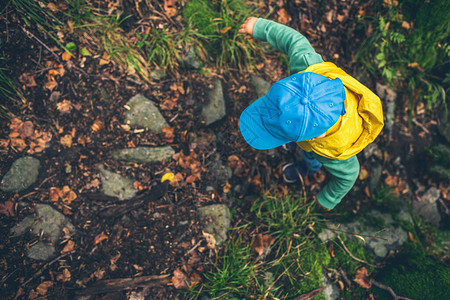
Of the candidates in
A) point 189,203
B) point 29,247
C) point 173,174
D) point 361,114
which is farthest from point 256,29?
point 29,247

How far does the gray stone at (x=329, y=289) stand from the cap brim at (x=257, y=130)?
1867 mm

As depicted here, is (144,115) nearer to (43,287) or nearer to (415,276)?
(43,287)

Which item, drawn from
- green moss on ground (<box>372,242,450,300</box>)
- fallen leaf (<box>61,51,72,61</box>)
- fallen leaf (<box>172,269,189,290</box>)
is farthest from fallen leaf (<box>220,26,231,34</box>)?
green moss on ground (<box>372,242,450,300</box>)

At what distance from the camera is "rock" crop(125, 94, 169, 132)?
2.84m

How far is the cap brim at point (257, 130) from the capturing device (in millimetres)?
1877

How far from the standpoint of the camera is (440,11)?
2977mm

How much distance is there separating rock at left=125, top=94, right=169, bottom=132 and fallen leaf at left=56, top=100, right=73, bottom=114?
0.62 m

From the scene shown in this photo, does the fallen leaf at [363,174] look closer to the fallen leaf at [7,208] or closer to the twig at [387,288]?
the twig at [387,288]

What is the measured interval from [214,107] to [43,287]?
8.77 ft

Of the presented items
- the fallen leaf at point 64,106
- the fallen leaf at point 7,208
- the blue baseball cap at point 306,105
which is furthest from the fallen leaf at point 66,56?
the blue baseball cap at point 306,105

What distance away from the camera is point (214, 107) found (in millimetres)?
3049

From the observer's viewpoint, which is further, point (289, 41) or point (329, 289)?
point (329, 289)

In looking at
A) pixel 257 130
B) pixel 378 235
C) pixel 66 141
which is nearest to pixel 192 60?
pixel 257 130

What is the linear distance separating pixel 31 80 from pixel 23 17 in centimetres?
66
